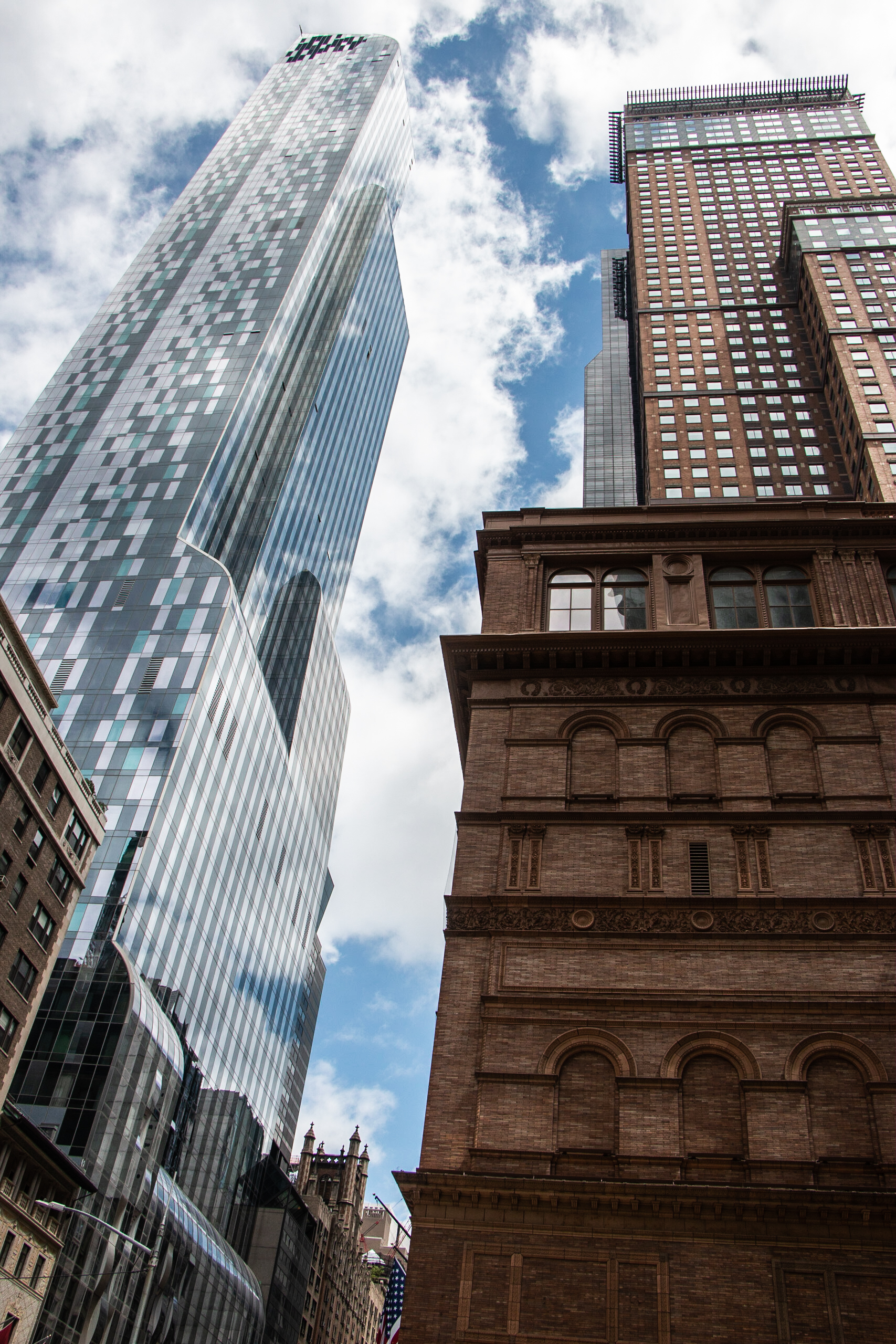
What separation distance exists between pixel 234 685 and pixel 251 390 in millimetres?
37069

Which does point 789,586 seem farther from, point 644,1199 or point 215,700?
point 215,700

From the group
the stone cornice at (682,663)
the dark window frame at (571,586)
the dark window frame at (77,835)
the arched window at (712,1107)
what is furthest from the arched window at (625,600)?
the dark window frame at (77,835)

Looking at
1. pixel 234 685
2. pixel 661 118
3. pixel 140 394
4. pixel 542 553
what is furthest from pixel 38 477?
pixel 661 118

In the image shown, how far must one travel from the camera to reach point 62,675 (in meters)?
84.9

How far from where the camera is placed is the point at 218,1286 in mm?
73375

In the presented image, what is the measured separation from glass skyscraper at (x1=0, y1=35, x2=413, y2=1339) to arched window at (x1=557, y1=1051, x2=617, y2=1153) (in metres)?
43.9

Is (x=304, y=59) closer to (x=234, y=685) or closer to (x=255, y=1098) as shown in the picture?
(x=234, y=685)

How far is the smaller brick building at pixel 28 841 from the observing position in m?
47.9

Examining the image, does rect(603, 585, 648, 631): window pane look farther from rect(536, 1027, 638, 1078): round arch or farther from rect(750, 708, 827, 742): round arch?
rect(536, 1027, 638, 1078): round arch

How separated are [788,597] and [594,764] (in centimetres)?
866

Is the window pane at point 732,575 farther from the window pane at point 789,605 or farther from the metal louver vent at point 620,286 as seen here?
the metal louver vent at point 620,286

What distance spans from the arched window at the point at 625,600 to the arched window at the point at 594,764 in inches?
145

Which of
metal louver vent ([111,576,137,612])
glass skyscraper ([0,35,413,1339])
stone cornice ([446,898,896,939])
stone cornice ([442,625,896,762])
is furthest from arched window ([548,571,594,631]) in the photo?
metal louver vent ([111,576,137,612])

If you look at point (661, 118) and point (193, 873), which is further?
point (661, 118)
